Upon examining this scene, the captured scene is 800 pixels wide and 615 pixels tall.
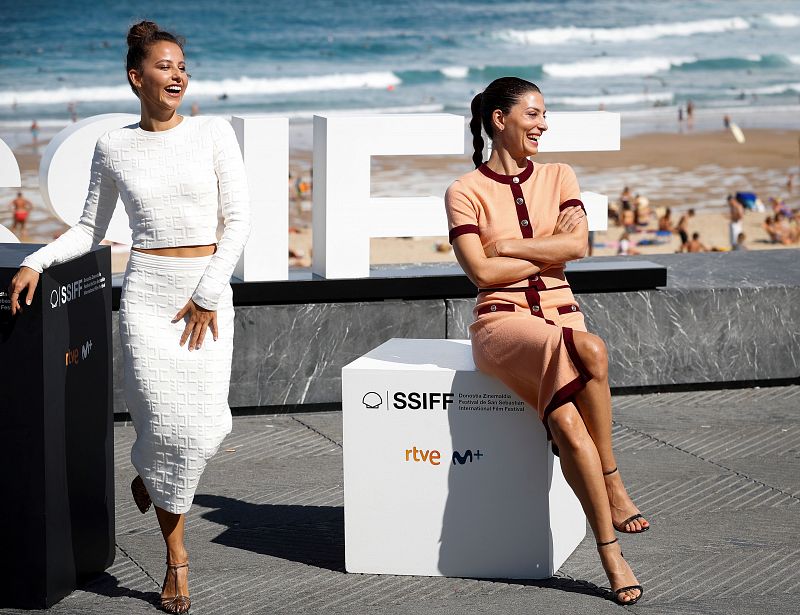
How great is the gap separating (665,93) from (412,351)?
39.1m

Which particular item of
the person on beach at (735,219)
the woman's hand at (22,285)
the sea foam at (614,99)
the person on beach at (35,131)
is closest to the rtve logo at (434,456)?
the woman's hand at (22,285)

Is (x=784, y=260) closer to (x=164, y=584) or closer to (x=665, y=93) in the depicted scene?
(x=164, y=584)

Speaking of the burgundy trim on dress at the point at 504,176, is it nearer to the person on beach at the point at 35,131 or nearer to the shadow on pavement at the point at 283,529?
the shadow on pavement at the point at 283,529

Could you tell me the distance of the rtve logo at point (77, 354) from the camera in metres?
4.96

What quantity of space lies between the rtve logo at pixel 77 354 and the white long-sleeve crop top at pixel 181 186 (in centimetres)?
35

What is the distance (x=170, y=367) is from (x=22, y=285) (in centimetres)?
59

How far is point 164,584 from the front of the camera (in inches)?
196

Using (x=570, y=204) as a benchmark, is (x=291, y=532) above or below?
below

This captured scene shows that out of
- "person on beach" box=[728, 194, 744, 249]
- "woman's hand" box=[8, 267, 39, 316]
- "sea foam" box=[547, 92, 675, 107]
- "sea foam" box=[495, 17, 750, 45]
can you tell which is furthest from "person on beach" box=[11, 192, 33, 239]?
"sea foam" box=[495, 17, 750, 45]

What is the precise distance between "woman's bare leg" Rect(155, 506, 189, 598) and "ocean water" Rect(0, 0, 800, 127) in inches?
1244

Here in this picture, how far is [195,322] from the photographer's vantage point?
4770 mm

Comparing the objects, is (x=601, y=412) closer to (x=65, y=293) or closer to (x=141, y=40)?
(x=65, y=293)

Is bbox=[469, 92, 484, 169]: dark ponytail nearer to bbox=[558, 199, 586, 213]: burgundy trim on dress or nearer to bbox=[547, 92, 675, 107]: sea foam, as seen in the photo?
bbox=[558, 199, 586, 213]: burgundy trim on dress

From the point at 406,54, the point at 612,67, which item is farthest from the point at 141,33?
the point at 406,54
